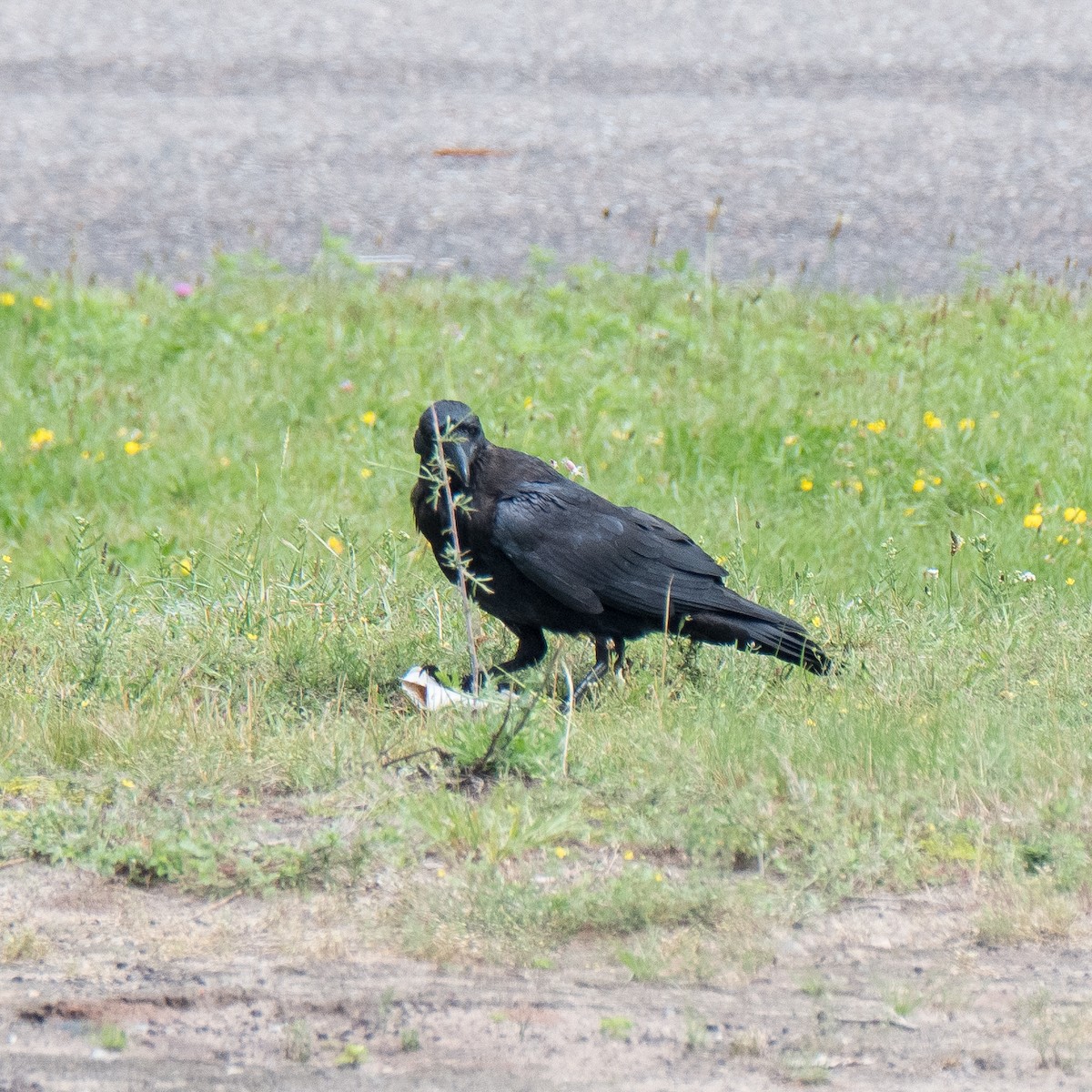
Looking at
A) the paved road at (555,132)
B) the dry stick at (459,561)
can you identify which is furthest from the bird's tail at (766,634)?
the paved road at (555,132)

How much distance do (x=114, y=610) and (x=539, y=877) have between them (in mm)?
2092

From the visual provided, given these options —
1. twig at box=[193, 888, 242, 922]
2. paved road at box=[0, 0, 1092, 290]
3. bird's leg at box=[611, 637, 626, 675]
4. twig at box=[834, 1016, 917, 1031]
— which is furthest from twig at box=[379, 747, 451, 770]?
paved road at box=[0, 0, 1092, 290]

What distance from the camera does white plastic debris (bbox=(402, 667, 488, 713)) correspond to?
415cm

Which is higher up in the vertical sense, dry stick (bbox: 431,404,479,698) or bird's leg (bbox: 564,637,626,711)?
dry stick (bbox: 431,404,479,698)

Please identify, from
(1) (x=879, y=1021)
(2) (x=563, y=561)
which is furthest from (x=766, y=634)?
(1) (x=879, y=1021)

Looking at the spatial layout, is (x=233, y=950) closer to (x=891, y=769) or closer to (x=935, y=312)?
(x=891, y=769)

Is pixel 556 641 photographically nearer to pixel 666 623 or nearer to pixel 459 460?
pixel 666 623

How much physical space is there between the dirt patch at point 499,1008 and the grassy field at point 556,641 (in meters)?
0.10

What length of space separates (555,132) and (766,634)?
19.1ft

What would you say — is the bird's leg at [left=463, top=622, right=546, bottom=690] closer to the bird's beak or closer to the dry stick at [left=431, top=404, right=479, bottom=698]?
the dry stick at [left=431, top=404, right=479, bottom=698]

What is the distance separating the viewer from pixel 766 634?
4.56 m

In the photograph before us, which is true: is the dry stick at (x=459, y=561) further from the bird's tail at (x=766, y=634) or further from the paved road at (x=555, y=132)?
the paved road at (x=555, y=132)

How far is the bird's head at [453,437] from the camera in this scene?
14.5 ft

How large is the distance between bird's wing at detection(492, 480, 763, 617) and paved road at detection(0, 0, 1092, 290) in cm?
373
